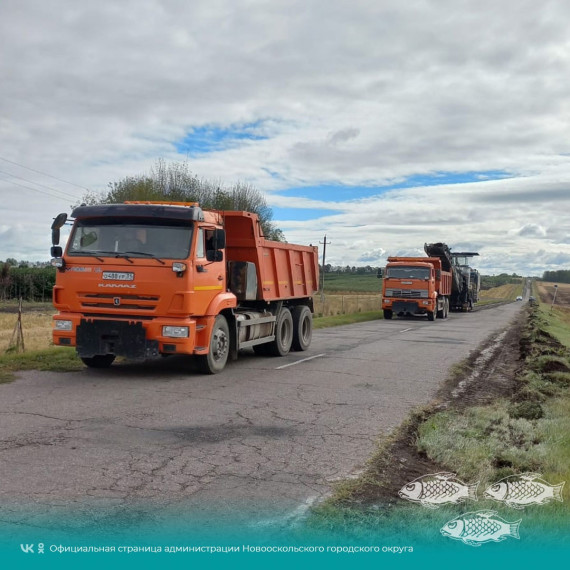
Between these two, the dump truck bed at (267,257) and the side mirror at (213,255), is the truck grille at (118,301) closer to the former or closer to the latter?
the side mirror at (213,255)

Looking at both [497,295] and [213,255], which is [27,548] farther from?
[497,295]

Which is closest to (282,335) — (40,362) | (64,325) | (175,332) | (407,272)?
(175,332)

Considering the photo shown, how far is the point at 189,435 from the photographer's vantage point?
7.05m

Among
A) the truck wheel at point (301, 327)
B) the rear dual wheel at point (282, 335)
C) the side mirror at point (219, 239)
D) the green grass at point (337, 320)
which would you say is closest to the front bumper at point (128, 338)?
the side mirror at point (219, 239)

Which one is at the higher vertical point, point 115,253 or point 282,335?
point 115,253

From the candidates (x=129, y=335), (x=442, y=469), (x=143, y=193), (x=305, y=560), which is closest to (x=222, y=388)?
(x=129, y=335)

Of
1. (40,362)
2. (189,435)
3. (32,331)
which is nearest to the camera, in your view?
(189,435)

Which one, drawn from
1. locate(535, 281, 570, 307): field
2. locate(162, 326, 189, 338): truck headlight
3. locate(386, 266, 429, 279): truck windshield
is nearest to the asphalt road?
locate(162, 326, 189, 338): truck headlight

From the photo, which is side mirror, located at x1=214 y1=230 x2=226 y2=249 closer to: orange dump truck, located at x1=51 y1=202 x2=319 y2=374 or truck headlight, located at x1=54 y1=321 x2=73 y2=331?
orange dump truck, located at x1=51 y1=202 x2=319 y2=374

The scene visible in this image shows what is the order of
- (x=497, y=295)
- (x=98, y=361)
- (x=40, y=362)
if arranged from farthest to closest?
1. (x=497, y=295)
2. (x=40, y=362)
3. (x=98, y=361)

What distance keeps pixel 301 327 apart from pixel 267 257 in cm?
278

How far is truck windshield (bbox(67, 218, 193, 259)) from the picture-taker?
1053 cm

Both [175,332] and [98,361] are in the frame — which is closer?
[175,332]

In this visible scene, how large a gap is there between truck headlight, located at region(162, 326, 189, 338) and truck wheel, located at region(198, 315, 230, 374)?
82 cm
